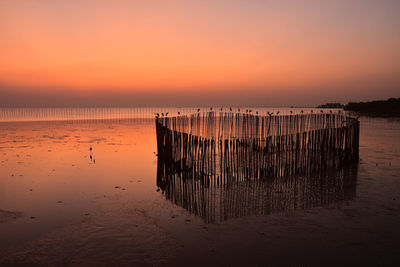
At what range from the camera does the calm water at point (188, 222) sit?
3256 mm

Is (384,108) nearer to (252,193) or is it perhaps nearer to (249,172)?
(249,172)

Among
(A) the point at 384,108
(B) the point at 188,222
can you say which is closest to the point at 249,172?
(B) the point at 188,222

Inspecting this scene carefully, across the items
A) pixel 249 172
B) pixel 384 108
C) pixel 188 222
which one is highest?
pixel 384 108

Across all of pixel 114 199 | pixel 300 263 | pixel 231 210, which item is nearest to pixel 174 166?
pixel 114 199

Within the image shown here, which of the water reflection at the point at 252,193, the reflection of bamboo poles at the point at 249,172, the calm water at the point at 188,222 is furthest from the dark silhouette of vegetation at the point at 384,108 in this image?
the water reflection at the point at 252,193

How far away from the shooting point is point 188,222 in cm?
417

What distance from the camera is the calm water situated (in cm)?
326

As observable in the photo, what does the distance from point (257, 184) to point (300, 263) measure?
2.97 meters

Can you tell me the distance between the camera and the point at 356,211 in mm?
4523

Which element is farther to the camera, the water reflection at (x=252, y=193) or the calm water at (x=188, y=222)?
the water reflection at (x=252, y=193)

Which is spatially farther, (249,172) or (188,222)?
(249,172)

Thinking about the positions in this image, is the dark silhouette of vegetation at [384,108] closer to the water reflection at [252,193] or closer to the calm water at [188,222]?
the calm water at [188,222]

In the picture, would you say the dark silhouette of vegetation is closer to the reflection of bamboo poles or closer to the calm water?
the reflection of bamboo poles

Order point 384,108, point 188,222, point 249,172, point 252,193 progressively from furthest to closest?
point 384,108 → point 249,172 → point 252,193 → point 188,222
